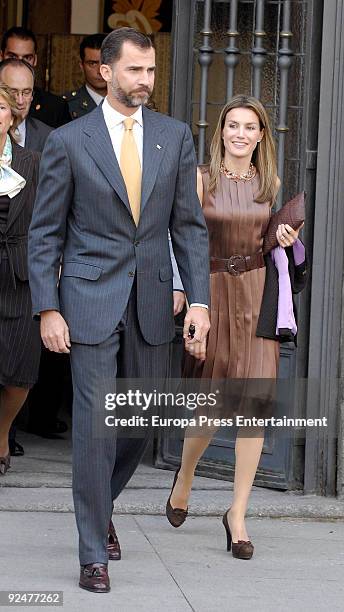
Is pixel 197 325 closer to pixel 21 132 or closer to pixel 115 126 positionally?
pixel 115 126

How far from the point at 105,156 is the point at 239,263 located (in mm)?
952

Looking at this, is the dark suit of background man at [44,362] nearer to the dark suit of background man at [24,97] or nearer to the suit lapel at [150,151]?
the dark suit of background man at [24,97]

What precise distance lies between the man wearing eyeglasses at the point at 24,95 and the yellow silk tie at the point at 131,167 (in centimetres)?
193

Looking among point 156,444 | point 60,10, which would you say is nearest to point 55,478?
point 156,444

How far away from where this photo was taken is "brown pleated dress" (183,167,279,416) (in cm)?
595

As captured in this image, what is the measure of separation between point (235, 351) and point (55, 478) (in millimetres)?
1675

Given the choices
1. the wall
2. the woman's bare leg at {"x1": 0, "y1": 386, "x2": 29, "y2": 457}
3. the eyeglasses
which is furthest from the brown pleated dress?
the wall

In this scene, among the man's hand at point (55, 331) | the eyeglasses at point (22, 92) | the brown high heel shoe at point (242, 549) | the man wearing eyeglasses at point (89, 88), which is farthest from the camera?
the man wearing eyeglasses at point (89, 88)

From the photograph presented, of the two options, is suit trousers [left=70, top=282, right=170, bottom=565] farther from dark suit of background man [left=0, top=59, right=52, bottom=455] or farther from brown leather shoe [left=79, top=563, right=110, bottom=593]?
dark suit of background man [left=0, top=59, right=52, bottom=455]

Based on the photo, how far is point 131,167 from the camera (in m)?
5.39

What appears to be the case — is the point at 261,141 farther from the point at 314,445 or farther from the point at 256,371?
the point at 314,445

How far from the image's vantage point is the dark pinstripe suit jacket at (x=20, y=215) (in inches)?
269

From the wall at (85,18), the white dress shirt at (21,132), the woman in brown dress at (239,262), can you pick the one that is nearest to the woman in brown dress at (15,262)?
the white dress shirt at (21,132)
